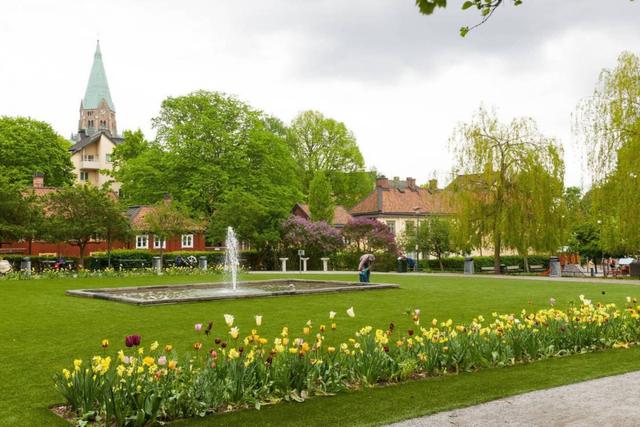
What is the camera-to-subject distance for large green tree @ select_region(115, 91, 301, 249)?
4850 centimetres

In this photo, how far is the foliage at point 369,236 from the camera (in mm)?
45094

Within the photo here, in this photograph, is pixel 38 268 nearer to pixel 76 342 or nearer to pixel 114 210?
pixel 114 210

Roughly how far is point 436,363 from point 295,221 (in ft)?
125

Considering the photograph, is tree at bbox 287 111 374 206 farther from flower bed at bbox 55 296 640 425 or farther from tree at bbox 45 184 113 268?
flower bed at bbox 55 296 640 425

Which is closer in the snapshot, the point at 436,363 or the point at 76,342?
the point at 436,363

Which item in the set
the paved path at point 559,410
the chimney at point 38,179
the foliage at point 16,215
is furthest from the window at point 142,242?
the paved path at point 559,410

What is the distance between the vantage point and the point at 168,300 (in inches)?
663

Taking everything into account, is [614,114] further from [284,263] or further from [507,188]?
[284,263]

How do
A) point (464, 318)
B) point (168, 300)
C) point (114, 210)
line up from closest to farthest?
point (464, 318)
point (168, 300)
point (114, 210)

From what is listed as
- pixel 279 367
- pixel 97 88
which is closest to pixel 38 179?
pixel 279 367

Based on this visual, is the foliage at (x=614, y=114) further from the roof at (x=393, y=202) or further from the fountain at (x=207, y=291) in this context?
the roof at (x=393, y=202)

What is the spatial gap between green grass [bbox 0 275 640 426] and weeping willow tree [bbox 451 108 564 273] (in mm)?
12421

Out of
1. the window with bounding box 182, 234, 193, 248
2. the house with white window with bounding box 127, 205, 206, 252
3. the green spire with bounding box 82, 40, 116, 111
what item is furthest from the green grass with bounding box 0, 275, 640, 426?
the green spire with bounding box 82, 40, 116, 111

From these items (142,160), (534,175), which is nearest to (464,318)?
(534,175)
